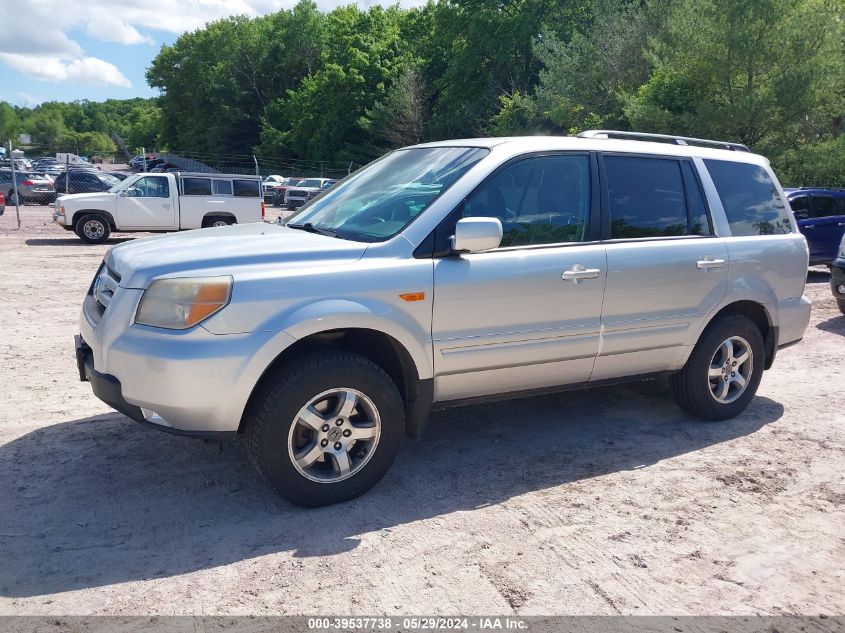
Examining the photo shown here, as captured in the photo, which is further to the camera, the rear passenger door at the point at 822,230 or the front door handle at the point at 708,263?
the rear passenger door at the point at 822,230

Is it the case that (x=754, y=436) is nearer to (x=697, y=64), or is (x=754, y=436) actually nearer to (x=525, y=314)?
(x=525, y=314)

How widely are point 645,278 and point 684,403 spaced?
1170 mm

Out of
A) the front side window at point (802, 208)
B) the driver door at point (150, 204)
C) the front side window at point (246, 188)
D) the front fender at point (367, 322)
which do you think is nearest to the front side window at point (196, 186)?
the driver door at point (150, 204)

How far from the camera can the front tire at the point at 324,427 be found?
11.9 ft

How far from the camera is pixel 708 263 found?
5.01 m

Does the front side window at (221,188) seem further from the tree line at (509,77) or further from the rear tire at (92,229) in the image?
the tree line at (509,77)

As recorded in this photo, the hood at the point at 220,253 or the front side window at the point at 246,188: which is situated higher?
the front side window at the point at 246,188

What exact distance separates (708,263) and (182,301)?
346 cm

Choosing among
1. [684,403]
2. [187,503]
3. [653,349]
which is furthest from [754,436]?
[187,503]

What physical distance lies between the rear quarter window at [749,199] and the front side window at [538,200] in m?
1.29

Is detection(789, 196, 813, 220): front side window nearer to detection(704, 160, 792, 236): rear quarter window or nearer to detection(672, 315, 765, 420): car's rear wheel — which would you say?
detection(704, 160, 792, 236): rear quarter window

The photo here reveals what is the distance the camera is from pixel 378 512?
12.7 feet

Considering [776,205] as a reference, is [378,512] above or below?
below

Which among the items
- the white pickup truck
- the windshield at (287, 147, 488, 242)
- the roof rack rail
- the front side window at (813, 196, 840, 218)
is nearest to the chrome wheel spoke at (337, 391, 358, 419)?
the windshield at (287, 147, 488, 242)
